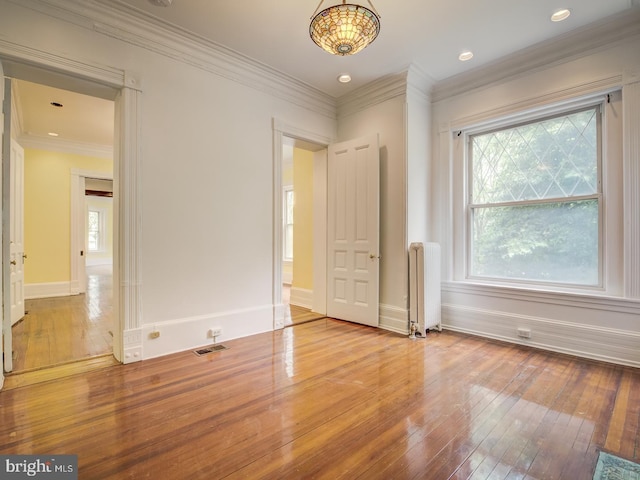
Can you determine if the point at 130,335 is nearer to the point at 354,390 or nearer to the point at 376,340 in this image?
the point at 354,390

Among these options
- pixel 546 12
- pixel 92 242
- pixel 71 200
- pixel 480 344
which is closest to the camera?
pixel 546 12

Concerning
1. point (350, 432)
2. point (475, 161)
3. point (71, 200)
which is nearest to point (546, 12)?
point (475, 161)

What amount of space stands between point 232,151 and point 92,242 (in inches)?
517

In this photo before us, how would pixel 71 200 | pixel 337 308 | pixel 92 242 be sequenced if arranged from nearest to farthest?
pixel 337 308 < pixel 71 200 < pixel 92 242

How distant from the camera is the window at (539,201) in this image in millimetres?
3150

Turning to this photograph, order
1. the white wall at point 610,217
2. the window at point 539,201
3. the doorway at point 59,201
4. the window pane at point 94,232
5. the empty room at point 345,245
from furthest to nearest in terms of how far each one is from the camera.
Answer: the window pane at point 94,232 → the doorway at point 59,201 → the window at point 539,201 → the white wall at point 610,217 → the empty room at point 345,245

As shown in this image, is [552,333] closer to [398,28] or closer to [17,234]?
[398,28]

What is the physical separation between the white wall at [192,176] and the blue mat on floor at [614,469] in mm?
3011

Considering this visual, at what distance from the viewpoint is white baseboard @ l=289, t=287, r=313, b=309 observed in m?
5.07

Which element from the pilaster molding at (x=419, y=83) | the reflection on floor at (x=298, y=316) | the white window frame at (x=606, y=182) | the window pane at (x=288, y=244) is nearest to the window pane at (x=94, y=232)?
the window pane at (x=288, y=244)

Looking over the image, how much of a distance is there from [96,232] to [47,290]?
869cm

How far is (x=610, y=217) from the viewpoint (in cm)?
295

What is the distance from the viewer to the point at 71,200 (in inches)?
242

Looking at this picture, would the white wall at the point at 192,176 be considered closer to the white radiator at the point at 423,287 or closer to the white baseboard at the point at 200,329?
the white baseboard at the point at 200,329
